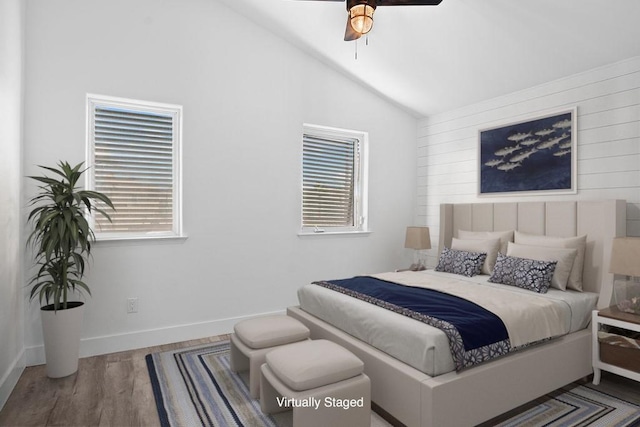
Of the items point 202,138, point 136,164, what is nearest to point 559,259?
point 202,138

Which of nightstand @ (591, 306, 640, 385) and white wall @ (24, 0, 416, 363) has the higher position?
white wall @ (24, 0, 416, 363)

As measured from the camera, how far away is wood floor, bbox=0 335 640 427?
219cm

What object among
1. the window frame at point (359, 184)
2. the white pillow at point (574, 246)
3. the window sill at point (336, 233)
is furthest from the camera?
the window frame at point (359, 184)

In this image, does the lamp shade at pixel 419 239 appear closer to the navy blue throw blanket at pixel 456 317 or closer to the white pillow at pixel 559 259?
the white pillow at pixel 559 259

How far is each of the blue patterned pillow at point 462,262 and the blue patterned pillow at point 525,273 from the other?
28 centimetres

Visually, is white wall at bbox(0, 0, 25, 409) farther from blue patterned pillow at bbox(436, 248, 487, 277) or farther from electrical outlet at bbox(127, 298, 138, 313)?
blue patterned pillow at bbox(436, 248, 487, 277)

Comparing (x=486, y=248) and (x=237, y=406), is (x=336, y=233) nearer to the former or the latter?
(x=486, y=248)

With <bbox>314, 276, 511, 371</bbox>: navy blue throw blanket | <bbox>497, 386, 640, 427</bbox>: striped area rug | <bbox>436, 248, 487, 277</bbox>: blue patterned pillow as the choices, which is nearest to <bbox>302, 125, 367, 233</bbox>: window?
<bbox>436, 248, 487, 277</bbox>: blue patterned pillow

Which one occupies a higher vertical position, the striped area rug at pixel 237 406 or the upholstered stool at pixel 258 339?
the upholstered stool at pixel 258 339

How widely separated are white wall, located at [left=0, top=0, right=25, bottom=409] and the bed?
6.69ft

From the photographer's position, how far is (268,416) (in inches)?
87.7

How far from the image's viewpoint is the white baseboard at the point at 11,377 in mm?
2338

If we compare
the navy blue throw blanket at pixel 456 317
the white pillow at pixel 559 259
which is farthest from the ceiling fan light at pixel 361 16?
the white pillow at pixel 559 259

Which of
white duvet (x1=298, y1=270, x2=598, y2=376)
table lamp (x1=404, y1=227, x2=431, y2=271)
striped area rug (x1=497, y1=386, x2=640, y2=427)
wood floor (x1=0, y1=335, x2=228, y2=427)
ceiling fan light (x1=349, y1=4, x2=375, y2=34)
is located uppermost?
ceiling fan light (x1=349, y1=4, x2=375, y2=34)
